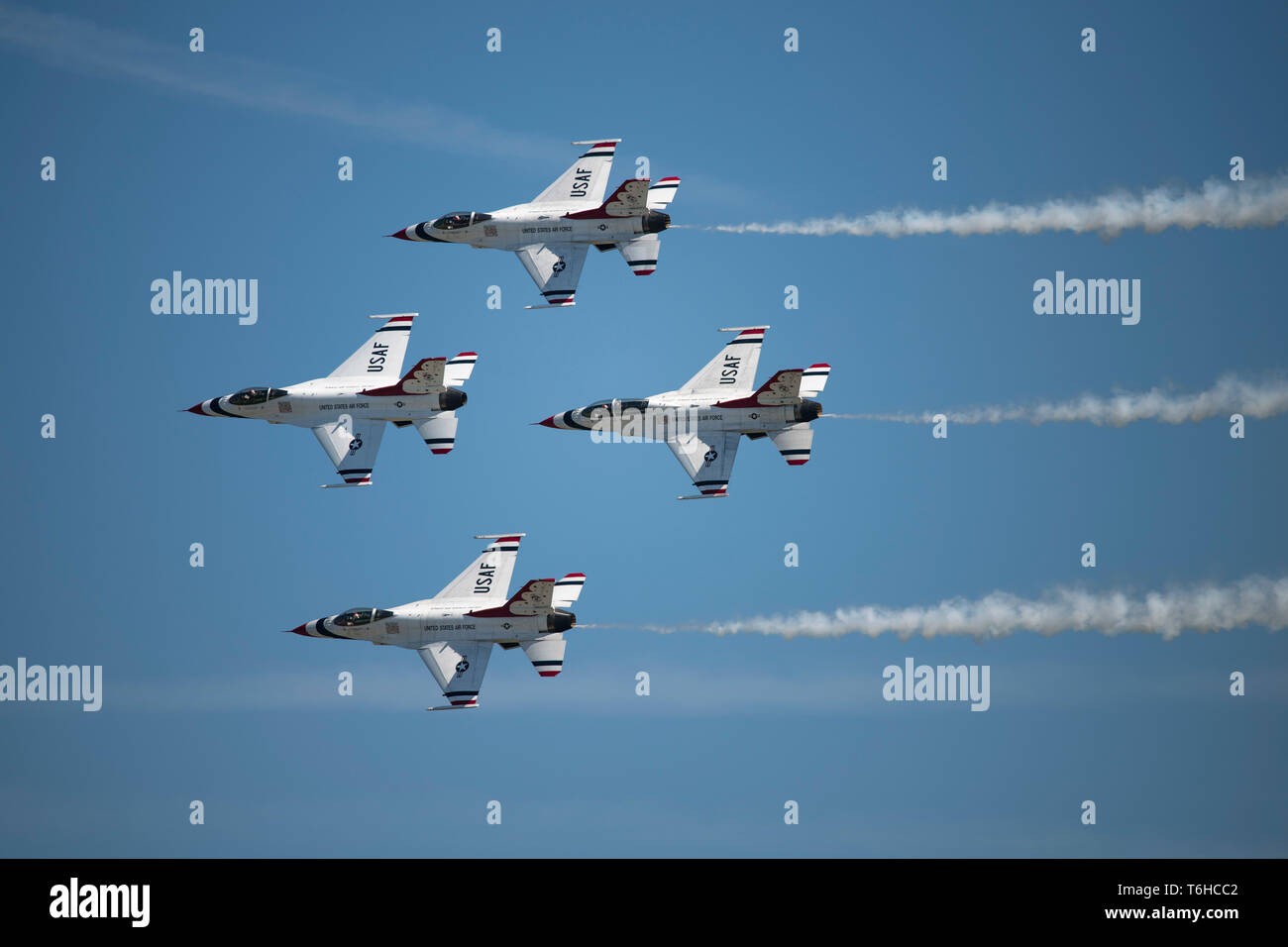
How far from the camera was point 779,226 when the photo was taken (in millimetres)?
84188

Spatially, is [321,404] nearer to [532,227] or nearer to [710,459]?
[532,227]

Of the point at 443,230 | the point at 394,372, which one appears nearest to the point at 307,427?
the point at 394,372

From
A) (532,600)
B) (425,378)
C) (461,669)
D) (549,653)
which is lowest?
(461,669)

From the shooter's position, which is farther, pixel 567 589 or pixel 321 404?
pixel 321 404

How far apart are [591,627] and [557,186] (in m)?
18.7

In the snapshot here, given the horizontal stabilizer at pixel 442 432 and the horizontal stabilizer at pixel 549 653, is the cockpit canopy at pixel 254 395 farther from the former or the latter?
the horizontal stabilizer at pixel 549 653

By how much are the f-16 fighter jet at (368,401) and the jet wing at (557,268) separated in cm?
405

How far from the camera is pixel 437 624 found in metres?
79.0

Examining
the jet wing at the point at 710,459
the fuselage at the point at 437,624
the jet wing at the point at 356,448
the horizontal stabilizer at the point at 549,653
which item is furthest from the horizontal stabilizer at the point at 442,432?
the jet wing at the point at 710,459

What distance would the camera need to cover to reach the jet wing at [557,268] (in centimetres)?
8169

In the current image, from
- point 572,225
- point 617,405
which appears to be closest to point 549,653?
point 617,405

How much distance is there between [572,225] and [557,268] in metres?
1.87

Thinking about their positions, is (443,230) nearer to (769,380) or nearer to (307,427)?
(307,427)

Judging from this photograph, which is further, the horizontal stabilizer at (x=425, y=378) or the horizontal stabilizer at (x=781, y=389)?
the horizontal stabilizer at (x=425, y=378)
